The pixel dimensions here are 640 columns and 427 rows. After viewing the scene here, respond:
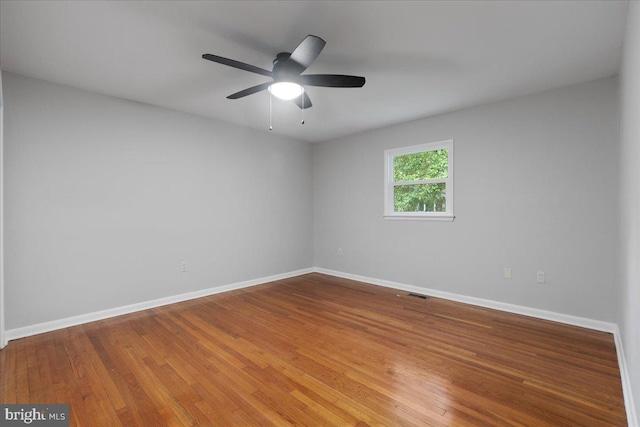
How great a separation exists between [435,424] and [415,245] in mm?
2811

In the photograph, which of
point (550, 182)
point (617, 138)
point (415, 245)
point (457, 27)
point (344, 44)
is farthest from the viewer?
point (415, 245)

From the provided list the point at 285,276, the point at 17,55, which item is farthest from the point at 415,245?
the point at 17,55

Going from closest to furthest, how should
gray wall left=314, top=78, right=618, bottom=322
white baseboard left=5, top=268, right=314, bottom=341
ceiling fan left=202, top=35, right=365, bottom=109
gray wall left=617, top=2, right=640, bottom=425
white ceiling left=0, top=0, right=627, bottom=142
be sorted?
1. gray wall left=617, top=2, right=640, bottom=425
2. white ceiling left=0, top=0, right=627, bottom=142
3. ceiling fan left=202, top=35, right=365, bottom=109
4. white baseboard left=5, top=268, right=314, bottom=341
5. gray wall left=314, top=78, right=618, bottom=322

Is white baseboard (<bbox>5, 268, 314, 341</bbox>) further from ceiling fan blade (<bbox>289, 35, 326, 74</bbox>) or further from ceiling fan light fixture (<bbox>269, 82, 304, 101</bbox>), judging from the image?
ceiling fan blade (<bbox>289, 35, 326, 74</bbox>)

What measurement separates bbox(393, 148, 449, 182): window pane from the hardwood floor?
6.02ft

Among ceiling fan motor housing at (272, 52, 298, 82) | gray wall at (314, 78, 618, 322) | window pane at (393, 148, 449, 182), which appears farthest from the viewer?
window pane at (393, 148, 449, 182)

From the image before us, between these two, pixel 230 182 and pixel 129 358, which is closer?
pixel 129 358

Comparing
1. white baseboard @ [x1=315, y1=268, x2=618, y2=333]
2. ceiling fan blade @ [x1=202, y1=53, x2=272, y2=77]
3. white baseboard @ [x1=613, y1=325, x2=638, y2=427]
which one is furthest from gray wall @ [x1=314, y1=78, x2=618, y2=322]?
ceiling fan blade @ [x1=202, y1=53, x2=272, y2=77]

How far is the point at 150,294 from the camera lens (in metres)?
3.63

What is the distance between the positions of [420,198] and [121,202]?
382 centimetres

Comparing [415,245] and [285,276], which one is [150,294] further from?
[415,245]

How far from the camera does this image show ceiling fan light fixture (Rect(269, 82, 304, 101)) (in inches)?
94.3

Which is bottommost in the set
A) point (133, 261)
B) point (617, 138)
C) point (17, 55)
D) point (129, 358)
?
point (129, 358)

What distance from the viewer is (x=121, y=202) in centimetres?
339
